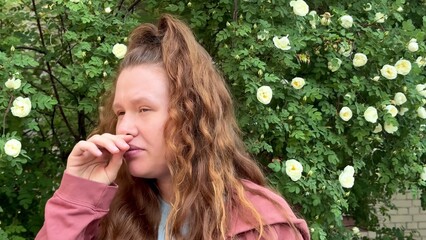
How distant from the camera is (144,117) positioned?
1.89 metres

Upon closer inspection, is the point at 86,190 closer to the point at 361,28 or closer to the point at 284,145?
the point at 284,145

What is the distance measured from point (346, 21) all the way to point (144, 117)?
188cm

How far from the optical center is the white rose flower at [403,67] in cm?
355

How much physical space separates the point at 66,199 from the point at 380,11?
7.59ft

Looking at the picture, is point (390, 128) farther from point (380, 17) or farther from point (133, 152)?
point (133, 152)

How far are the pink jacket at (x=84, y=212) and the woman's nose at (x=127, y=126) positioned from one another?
7.1 inches

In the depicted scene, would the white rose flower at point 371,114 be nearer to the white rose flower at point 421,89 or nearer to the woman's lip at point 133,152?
the white rose flower at point 421,89

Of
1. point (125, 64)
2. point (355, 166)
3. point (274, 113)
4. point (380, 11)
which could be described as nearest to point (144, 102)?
point (125, 64)

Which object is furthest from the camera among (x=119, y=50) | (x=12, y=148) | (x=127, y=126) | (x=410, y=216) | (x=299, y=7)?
(x=410, y=216)

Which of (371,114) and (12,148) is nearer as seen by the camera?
(12,148)

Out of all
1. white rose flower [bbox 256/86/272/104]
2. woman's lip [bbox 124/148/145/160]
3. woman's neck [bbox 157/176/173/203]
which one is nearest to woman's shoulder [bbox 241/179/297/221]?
woman's neck [bbox 157/176/173/203]

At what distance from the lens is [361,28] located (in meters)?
3.67

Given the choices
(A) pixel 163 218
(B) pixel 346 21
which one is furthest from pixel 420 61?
(A) pixel 163 218

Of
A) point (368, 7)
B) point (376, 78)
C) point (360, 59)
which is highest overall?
point (368, 7)
